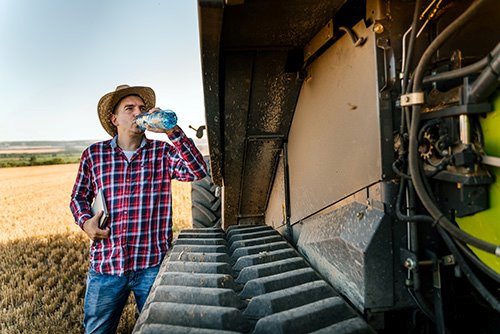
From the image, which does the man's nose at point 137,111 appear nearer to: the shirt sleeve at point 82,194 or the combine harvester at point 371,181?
the shirt sleeve at point 82,194

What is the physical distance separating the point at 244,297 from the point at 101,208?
1.35 meters

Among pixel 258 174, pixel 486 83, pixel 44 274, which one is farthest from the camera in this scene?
A: pixel 44 274

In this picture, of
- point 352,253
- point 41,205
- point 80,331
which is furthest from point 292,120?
point 41,205

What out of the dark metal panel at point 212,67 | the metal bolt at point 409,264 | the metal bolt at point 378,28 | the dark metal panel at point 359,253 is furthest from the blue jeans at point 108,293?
the metal bolt at point 378,28

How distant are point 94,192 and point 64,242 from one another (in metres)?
5.01

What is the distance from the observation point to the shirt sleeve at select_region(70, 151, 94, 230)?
Answer: 2.75 m

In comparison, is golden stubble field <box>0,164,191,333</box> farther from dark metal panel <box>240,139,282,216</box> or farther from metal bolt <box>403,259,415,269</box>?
metal bolt <box>403,259,415,269</box>

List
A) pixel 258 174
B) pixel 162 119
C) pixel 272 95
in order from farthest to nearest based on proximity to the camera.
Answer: pixel 258 174 < pixel 272 95 < pixel 162 119

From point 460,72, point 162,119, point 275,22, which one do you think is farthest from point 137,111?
point 460,72

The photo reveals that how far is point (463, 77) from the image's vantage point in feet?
4.34

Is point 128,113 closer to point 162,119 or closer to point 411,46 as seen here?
point 162,119

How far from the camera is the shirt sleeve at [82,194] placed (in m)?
2.75

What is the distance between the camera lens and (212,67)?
2057 millimetres

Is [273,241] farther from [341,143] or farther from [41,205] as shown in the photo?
[41,205]
